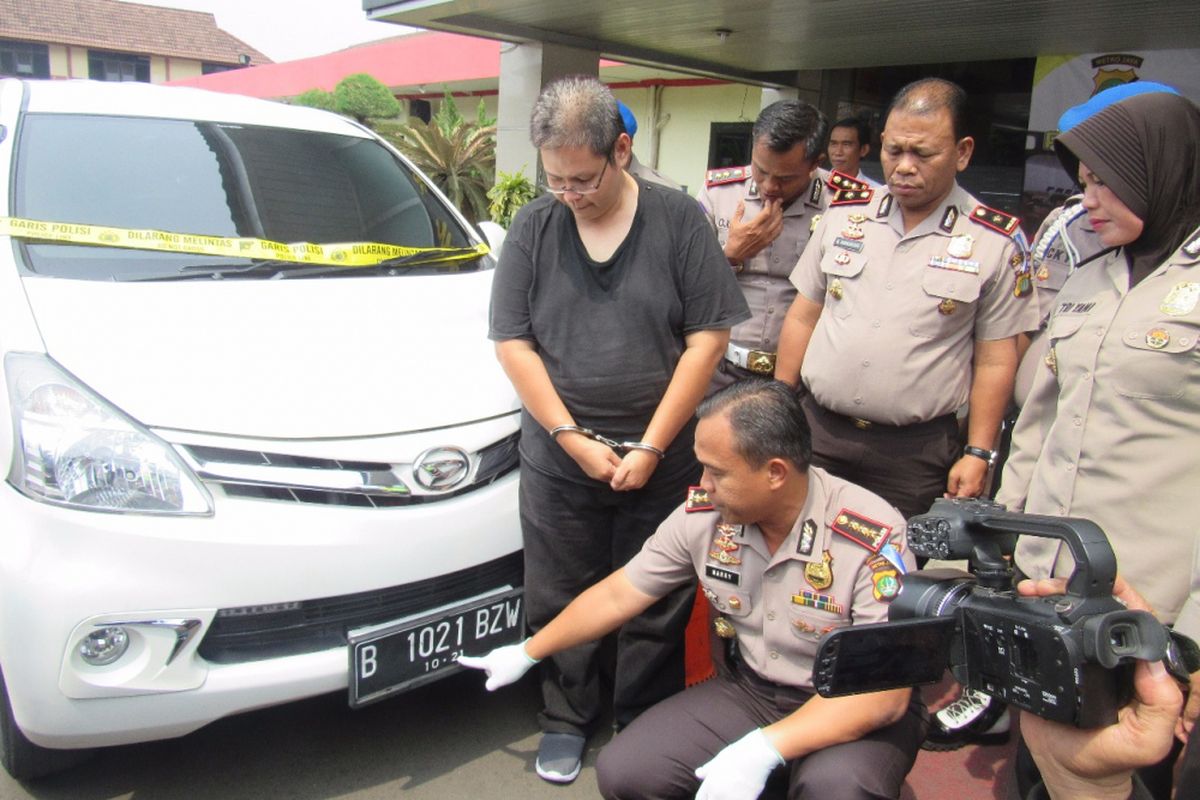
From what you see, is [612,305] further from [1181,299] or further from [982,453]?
[1181,299]

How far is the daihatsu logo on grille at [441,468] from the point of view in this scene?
214 centimetres

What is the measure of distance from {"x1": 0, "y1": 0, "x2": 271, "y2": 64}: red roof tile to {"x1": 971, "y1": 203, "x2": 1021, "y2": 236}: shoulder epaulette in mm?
44727

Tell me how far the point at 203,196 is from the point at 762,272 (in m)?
1.78

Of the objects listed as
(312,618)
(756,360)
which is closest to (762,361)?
(756,360)

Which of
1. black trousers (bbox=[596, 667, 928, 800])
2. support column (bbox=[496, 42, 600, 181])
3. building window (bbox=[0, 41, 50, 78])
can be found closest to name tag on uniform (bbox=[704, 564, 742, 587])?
black trousers (bbox=[596, 667, 928, 800])

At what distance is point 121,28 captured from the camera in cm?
4025

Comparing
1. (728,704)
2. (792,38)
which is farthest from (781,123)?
(792,38)

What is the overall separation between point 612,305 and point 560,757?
1.17m

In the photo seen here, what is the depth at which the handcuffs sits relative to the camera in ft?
7.29

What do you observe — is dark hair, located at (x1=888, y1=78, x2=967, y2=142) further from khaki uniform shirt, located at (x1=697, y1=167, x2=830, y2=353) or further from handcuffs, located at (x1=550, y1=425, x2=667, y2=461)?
handcuffs, located at (x1=550, y1=425, x2=667, y2=461)

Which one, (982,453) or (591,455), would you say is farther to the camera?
(982,453)

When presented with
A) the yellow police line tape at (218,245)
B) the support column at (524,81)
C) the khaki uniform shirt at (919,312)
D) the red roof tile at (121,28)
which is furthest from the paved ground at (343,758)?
the red roof tile at (121,28)

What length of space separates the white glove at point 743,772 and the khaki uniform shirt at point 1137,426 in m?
0.66

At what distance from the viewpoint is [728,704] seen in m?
2.03
